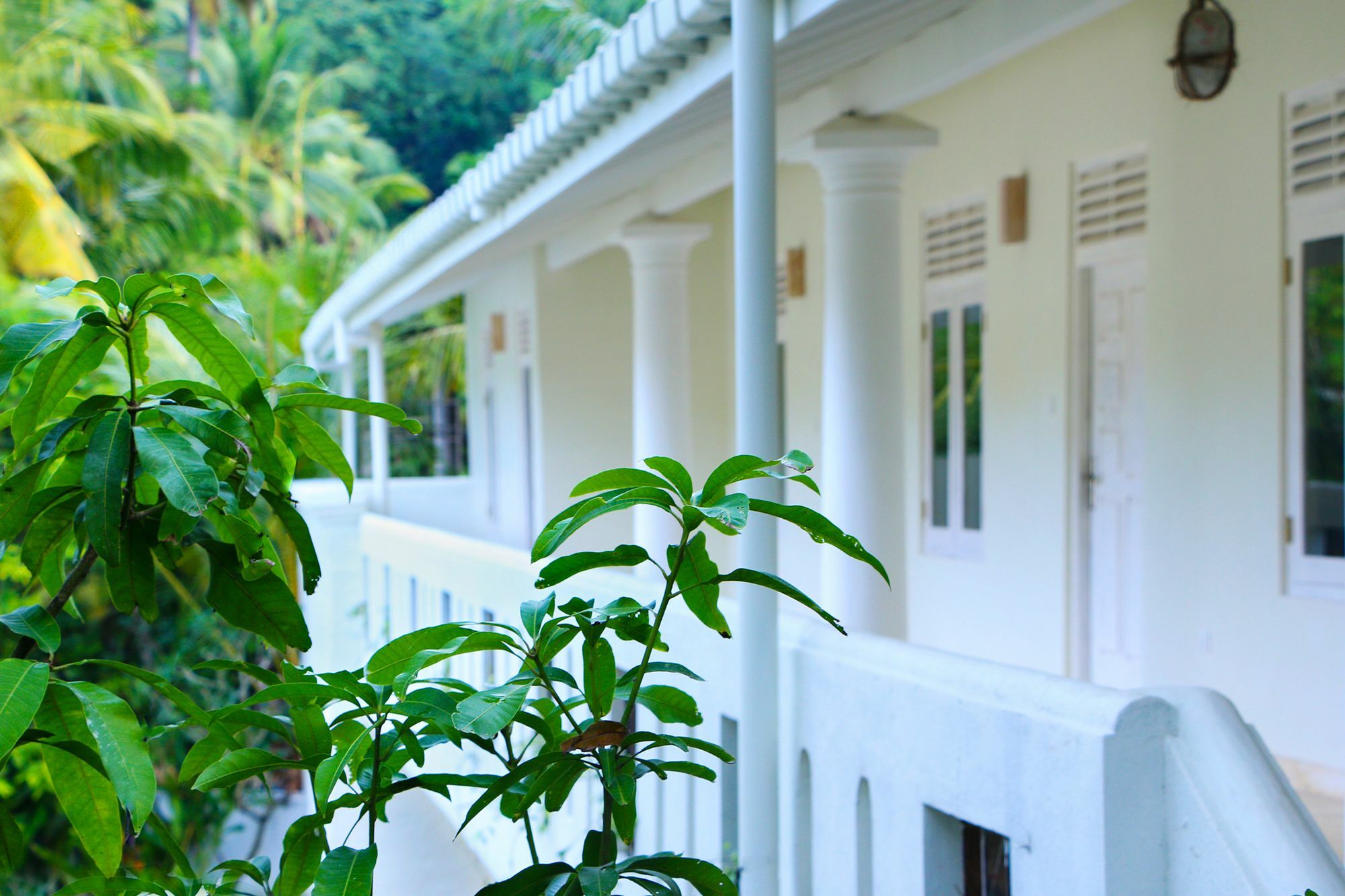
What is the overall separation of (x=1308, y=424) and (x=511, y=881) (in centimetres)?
442

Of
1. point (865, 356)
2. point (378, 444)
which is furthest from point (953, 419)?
point (378, 444)

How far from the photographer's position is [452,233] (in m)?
7.41

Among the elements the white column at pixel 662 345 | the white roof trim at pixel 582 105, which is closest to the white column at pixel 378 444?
the white roof trim at pixel 582 105

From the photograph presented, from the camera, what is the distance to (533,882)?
1599 millimetres

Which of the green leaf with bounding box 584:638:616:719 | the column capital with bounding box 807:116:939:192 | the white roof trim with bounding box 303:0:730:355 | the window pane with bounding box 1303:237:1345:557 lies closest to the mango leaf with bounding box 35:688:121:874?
the green leaf with bounding box 584:638:616:719

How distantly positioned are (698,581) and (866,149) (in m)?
2.92

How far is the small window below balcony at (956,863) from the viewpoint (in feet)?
8.06

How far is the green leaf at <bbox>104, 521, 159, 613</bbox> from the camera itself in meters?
1.61

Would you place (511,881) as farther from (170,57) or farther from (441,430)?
(170,57)

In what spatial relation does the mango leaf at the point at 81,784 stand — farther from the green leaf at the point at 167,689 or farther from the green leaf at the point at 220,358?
the green leaf at the point at 220,358

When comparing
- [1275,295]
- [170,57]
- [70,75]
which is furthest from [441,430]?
[1275,295]

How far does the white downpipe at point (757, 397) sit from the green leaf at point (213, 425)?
1.51 meters

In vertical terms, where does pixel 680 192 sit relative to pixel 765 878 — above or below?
above

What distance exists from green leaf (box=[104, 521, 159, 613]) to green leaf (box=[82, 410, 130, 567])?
97mm
